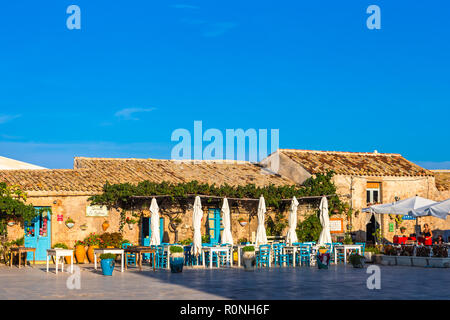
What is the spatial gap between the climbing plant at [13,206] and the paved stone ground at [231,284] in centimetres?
→ 296

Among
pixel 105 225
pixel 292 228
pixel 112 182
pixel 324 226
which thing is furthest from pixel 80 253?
pixel 324 226

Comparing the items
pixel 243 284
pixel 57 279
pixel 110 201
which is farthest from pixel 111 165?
pixel 243 284

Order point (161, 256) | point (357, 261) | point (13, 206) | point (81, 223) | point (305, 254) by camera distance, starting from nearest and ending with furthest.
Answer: point (357, 261)
point (161, 256)
point (305, 254)
point (13, 206)
point (81, 223)

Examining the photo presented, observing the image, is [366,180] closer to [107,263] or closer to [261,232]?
[261,232]

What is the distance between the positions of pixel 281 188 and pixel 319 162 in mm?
4199

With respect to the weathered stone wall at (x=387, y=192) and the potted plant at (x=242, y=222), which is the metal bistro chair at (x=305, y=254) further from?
the weathered stone wall at (x=387, y=192)

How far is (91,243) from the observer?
2247 cm

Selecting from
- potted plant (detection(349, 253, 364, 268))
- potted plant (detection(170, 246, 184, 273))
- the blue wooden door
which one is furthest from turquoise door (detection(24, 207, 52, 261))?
potted plant (detection(349, 253, 364, 268))

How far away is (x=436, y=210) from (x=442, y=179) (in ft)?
41.2

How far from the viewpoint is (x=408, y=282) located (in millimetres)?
14797

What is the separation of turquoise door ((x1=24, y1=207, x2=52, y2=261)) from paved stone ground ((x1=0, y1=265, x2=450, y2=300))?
3539 millimetres

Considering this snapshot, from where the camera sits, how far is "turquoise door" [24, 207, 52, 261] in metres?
22.3

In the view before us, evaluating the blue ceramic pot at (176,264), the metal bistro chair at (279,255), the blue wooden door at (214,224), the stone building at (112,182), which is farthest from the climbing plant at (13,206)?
the metal bistro chair at (279,255)

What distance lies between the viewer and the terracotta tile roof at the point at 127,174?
23.2 m
